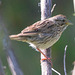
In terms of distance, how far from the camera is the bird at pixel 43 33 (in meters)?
3.60

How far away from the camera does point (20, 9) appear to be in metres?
5.52

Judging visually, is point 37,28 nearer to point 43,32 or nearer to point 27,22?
point 43,32

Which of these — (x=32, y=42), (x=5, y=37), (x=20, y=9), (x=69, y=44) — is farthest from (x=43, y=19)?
(x=20, y=9)

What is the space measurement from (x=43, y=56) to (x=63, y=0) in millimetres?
2406

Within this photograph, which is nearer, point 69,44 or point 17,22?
point 69,44

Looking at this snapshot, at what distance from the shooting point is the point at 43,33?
375 cm

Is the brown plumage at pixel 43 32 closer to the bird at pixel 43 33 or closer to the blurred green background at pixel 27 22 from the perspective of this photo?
the bird at pixel 43 33

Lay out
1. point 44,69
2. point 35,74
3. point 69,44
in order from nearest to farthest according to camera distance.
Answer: point 44,69
point 69,44
point 35,74

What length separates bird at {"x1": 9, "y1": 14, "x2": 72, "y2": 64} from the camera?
360 cm

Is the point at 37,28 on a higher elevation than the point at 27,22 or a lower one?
higher

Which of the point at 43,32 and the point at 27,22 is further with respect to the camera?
the point at 27,22

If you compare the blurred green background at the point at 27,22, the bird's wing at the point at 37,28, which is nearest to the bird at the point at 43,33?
the bird's wing at the point at 37,28

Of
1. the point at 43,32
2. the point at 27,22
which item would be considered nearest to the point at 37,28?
the point at 43,32

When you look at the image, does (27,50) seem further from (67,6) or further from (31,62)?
(67,6)
